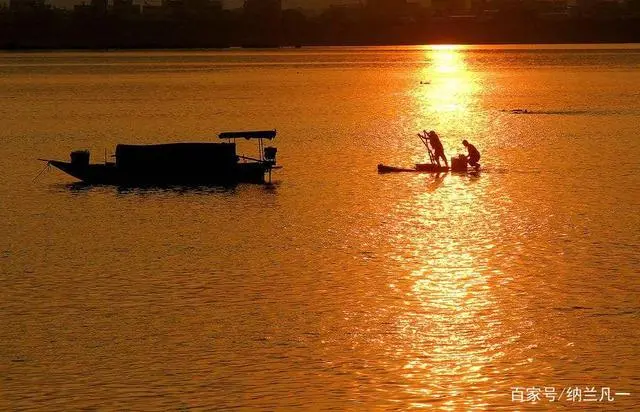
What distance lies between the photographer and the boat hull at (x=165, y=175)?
56.2 m

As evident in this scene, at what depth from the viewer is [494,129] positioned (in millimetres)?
92000

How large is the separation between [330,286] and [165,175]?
25.0 m

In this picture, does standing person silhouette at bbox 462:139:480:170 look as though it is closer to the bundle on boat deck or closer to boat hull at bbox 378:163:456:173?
boat hull at bbox 378:163:456:173

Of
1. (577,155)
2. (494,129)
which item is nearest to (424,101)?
(494,129)

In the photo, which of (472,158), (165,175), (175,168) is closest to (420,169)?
(472,158)

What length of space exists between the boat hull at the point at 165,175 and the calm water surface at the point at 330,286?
95 cm

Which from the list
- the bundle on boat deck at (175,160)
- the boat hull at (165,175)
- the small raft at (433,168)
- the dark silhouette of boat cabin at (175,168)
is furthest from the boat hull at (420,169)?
the bundle on boat deck at (175,160)

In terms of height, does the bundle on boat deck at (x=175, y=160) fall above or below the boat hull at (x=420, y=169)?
above

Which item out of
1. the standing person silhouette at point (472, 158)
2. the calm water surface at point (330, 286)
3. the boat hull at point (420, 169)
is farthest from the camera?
the standing person silhouette at point (472, 158)

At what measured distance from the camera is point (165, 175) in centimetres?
5616

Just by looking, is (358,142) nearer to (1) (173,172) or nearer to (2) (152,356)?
(1) (173,172)

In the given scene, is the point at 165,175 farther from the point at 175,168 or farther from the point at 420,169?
the point at 420,169

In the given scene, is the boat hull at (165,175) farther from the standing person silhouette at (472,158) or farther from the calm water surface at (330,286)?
the standing person silhouette at (472,158)

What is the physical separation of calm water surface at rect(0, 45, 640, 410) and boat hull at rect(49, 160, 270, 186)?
95 cm
